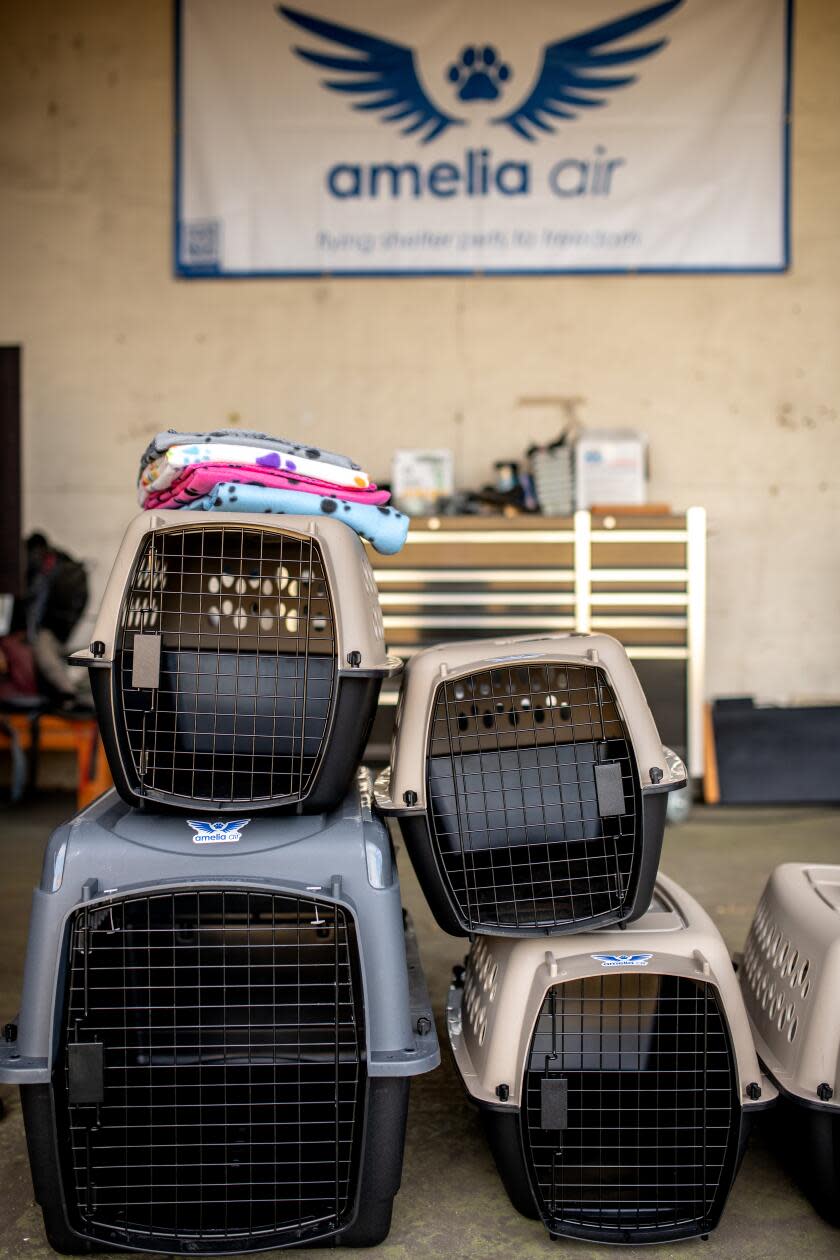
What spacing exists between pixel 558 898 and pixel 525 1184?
14.8 inches

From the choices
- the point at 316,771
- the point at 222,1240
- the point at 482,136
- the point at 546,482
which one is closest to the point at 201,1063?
the point at 222,1240

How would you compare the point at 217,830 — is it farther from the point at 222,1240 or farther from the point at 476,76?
the point at 476,76

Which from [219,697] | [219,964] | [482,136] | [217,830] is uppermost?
[482,136]

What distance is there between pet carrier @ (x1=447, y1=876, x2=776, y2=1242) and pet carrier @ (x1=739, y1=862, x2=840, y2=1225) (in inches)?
2.7

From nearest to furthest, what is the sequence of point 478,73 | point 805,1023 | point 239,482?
1. point 805,1023
2. point 239,482
3. point 478,73

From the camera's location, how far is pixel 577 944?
1568mm

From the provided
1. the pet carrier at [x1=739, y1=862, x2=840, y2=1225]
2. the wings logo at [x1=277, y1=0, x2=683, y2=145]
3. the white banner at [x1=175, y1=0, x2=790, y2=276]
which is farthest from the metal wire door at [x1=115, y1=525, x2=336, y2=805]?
the wings logo at [x1=277, y1=0, x2=683, y2=145]

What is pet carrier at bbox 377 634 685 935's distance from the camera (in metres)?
1.57

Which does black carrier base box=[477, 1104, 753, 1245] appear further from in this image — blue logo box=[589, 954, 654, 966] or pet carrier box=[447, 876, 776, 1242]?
blue logo box=[589, 954, 654, 966]

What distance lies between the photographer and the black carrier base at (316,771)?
1.58m

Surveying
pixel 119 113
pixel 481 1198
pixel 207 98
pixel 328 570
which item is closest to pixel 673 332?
pixel 207 98

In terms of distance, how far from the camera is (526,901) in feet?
5.22

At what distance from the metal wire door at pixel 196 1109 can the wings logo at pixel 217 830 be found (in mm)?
78

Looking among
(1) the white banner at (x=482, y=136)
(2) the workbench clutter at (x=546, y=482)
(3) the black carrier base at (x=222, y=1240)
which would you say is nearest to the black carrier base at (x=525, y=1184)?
(3) the black carrier base at (x=222, y=1240)
